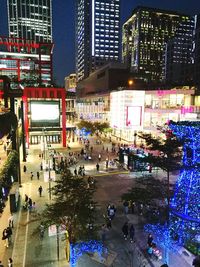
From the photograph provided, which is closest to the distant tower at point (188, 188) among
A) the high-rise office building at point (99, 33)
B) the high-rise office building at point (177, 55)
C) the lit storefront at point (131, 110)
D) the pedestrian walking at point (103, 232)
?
the pedestrian walking at point (103, 232)

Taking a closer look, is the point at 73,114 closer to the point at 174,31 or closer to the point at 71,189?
the point at 71,189

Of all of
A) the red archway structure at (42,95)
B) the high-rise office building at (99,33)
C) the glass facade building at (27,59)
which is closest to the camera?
the red archway structure at (42,95)

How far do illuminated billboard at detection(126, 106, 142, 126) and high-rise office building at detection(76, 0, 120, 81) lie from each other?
124m

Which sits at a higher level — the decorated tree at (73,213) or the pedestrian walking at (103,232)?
the decorated tree at (73,213)

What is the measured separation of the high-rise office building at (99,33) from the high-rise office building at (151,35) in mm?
14054

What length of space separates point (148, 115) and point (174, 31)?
495 ft

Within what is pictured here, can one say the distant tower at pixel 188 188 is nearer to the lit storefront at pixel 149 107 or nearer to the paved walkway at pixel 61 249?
A: the paved walkway at pixel 61 249

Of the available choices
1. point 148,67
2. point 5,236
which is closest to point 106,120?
point 5,236

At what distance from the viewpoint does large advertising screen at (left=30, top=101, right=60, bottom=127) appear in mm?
48438

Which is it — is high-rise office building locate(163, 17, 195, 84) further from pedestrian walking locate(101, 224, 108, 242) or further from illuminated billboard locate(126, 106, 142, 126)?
pedestrian walking locate(101, 224, 108, 242)

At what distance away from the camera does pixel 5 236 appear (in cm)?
1459

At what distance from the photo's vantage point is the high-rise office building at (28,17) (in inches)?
7047

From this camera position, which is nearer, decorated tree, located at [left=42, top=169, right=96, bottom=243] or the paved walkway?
decorated tree, located at [left=42, top=169, right=96, bottom=243]

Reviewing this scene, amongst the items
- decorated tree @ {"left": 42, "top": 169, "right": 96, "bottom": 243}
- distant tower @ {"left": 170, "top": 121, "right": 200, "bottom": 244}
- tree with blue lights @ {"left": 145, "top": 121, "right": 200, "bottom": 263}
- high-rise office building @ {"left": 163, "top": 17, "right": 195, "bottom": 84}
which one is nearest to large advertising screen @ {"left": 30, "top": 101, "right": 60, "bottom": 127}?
decorated tree @ {"left": 42, "top": 169, "right": 96, "bottom": 243}
